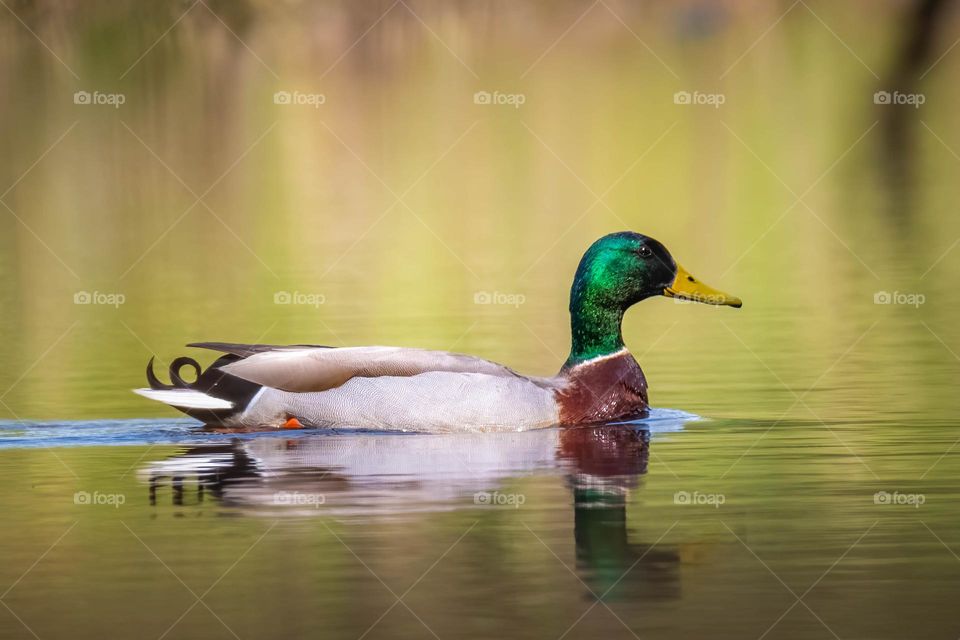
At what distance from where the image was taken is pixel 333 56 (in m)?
49.0

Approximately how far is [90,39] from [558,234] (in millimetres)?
24488

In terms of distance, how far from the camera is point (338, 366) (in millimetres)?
13719

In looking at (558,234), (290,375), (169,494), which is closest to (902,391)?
(290,375)

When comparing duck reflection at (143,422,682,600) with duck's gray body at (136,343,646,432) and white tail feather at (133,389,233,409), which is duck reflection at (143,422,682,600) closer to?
duck's gray body at (136,343,646,432)

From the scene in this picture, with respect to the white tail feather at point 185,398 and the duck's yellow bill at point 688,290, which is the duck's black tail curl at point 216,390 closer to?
the white tail feather at point 185,398

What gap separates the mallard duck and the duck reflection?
8.0 inches

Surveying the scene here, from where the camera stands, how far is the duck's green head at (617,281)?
47.8 feet

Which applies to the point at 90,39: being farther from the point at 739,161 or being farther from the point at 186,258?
the point at 186,258

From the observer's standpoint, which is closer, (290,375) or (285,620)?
(285,620)

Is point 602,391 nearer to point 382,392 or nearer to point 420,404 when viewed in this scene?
point 420,404

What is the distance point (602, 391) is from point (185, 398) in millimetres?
2958

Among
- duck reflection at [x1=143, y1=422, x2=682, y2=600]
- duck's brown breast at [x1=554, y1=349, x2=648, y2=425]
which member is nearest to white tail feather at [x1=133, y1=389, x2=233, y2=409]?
duck reflection at [x1=143, y1=422, x2=682, y2=600]

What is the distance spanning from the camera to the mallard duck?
44.4 feet

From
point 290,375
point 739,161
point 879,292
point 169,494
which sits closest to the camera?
point 169,494
